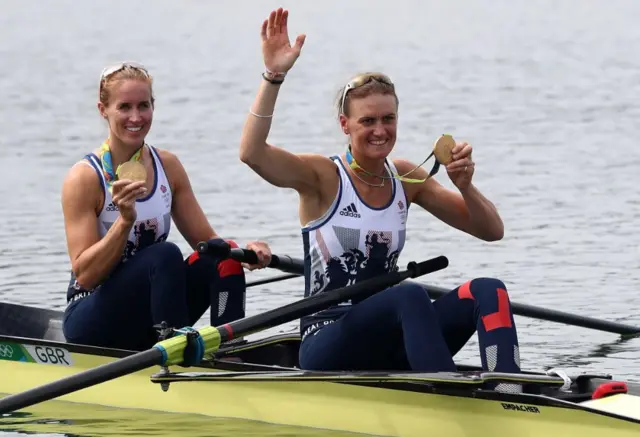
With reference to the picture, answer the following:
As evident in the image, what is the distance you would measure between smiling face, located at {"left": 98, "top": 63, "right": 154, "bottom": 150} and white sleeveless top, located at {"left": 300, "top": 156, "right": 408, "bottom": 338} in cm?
119

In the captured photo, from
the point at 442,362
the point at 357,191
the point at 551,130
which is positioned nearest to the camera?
the point at 442,362

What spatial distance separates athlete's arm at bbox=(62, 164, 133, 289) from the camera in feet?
27.4

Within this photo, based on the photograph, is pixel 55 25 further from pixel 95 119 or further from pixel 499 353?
pixel 499 353

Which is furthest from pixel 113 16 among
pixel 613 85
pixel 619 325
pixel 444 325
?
pixel 444 325

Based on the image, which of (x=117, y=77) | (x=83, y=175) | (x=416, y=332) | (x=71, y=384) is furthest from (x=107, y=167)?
(x=416, y=332)

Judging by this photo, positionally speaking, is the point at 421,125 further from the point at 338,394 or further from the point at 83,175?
the point at 338,394

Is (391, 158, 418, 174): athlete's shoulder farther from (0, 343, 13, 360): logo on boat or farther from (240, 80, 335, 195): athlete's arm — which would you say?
(0, 343, 13, 360): logo on boat

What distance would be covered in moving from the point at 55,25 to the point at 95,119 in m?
19.1

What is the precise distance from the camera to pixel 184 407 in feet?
28.0

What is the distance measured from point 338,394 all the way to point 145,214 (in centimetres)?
153

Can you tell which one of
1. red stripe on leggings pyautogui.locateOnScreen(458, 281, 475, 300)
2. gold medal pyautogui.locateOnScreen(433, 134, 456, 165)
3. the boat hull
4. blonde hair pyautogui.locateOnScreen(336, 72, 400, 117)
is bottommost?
the boat hull

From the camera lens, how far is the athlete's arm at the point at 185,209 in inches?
354

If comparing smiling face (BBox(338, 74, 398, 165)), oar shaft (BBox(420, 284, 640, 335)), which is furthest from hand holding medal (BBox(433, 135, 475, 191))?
oar shaft (BBox(420, 284, 640, 335))

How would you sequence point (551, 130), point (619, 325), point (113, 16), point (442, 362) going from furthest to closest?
point (113, 16) → point (551, 130) → point (619, 325) → point (442, 362)
